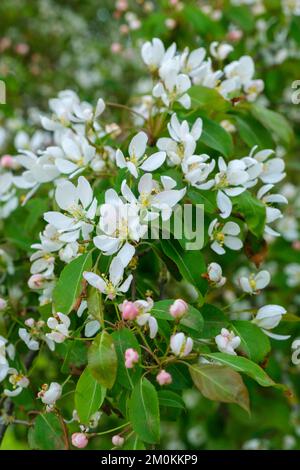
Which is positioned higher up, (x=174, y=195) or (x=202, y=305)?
(x=174, y=195)

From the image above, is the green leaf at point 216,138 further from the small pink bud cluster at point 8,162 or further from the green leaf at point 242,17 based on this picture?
the green leaf at point 242,17

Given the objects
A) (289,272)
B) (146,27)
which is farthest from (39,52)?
(289,272)

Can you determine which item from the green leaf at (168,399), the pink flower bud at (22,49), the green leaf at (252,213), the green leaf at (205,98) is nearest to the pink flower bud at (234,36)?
the green leaf at (205,98)

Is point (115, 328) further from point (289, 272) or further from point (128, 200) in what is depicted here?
point (289, 272)

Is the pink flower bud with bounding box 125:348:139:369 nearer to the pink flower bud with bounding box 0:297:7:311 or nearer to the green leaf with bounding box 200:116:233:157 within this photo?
the pink flower bud with bounding box 0:297:7:311

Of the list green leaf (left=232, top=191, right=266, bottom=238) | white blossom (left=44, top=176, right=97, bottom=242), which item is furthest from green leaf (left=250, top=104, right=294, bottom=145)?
white blossom (left=44, top=176, right=97, bottom=242)
